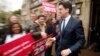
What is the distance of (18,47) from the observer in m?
4.37

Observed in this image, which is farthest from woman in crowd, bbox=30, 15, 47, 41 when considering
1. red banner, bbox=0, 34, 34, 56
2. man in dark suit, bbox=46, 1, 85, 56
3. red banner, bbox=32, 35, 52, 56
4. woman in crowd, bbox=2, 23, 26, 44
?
man in dark suit, bbox=46, 1, 85, 56

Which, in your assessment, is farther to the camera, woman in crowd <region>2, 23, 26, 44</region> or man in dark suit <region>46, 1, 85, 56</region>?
woman in crowd <region>2, 23, 26, 44</region>

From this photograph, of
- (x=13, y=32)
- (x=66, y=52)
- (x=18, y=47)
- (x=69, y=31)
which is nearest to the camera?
(x=66, y=52)

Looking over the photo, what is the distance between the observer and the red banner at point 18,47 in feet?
13.2

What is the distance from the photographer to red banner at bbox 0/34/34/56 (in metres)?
4.02

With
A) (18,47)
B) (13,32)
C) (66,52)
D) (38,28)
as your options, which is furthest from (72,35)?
(38,28)

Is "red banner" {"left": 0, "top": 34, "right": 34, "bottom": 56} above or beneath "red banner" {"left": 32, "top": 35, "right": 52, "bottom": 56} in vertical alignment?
above

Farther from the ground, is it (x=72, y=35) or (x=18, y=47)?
(x=72, y=35)

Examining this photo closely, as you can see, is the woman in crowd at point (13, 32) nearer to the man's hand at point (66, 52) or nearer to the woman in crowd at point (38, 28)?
the woman in crowd at point (38, 28)

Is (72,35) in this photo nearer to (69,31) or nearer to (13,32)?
(69,31)

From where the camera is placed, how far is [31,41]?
4.89 metres

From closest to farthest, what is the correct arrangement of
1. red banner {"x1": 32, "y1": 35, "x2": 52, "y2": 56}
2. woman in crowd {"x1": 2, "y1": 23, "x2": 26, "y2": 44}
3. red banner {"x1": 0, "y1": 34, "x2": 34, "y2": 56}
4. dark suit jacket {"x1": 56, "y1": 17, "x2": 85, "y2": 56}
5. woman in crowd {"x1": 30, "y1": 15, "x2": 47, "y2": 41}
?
red banner {"x1": 0, "y1": 34, "x2": 34, "y2": 56}, dark suit jacket {"x1": 56, "y1": 17, "x2": 85, "y2": 56}, woman in crowd {"x1": 2, "y1": 23, "x2": 26, "y2": 44}, red banner {"x1": 32, "y1": 35, "x2": 52, "y2": 56}, woman in crowd {"x1": 30, "y1": 15, "x2": 47, "y2": 41}

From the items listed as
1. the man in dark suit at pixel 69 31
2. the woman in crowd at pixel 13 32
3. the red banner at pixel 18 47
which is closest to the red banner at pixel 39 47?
the red banner at pixel 18 47

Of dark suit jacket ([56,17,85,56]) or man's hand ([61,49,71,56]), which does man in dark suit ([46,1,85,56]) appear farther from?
man's hand ([61,49,71,56])
